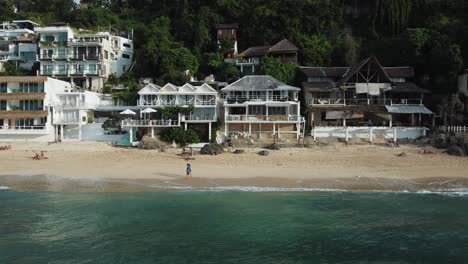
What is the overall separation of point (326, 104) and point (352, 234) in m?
30.3

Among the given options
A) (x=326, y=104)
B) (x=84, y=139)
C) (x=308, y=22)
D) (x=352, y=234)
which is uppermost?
(x=308, y=22)

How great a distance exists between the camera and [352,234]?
18781 mm

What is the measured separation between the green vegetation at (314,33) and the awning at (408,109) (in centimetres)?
718

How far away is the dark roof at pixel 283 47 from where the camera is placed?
56.8m

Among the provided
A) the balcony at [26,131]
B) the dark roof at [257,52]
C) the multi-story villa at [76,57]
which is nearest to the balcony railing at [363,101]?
the dark roof at [257,52]

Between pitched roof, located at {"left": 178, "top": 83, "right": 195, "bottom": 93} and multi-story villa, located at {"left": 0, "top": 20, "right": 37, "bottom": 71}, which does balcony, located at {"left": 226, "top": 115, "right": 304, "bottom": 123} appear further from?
multi-story villa, located at {"left": 0, "top": 20, "right": 37, "bottom": 71}

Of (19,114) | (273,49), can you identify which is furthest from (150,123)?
(273,49)

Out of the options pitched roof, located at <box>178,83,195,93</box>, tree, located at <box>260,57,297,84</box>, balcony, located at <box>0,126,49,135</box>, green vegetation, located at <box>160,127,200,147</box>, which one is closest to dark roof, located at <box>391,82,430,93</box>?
tree, located at <box>260,57,297,84</box>

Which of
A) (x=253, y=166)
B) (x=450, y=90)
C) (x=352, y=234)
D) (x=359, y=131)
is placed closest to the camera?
(x=352, y=234)

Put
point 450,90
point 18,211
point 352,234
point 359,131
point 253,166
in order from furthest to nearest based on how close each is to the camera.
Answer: point 450,90
point 359,131
point 253,166
point 18,211
point 352,234

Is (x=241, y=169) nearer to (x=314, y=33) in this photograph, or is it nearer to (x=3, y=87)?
(x=3, y=87)

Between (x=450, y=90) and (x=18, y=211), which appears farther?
(x=450, y=90)

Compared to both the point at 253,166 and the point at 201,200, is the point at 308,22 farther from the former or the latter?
the point at 201,200

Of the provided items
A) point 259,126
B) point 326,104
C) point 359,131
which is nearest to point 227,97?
point 259,126
